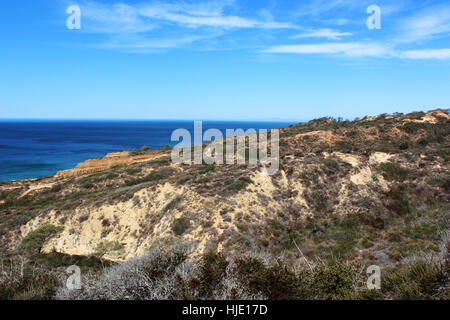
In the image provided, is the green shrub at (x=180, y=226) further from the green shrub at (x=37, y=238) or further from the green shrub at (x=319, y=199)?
the green shrub at (x=319, y=199)

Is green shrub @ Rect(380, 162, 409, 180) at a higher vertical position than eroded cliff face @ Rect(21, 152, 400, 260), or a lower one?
higher

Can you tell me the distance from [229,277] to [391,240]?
917 cm

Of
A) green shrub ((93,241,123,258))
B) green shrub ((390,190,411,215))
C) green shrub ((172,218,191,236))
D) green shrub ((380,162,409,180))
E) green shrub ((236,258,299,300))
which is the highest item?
green shrub ((380,162,409,180))

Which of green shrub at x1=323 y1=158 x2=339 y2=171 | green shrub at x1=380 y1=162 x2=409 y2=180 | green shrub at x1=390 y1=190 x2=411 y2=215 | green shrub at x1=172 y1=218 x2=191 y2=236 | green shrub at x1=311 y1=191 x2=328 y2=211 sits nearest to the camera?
green shrub at x1=172 y1=218 x2=191 y2=236

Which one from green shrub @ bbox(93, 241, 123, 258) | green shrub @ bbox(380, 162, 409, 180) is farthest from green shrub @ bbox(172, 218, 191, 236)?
green shrub @ bbox(380, 162, 409, 180)

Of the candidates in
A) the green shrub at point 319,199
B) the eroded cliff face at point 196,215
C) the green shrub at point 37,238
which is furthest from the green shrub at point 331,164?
the green shrub at point 37,238

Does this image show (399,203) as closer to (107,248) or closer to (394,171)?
(394,171)

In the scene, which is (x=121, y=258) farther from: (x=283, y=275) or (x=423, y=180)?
(x=423, y=180)

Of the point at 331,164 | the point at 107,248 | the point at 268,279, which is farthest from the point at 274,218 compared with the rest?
the point at 107,248

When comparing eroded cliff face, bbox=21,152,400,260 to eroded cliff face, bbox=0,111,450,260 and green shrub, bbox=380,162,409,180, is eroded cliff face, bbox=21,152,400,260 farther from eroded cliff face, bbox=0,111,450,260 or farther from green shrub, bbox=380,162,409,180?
green shrub, bbox=380,162,409,180

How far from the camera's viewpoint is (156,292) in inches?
224

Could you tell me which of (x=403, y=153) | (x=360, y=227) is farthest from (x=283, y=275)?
(x=403, y=153)

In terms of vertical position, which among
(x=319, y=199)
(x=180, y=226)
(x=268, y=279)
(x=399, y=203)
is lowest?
(x=180, y=226)

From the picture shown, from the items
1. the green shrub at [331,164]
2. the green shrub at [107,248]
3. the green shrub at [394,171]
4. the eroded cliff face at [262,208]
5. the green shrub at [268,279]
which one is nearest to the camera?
the green shrub at [268,279]
